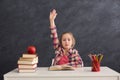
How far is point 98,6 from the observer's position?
325cm

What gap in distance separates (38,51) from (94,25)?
0.70m

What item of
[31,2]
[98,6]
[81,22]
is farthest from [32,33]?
[98,6]

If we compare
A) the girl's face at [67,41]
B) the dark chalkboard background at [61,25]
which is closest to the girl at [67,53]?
the girl's face at [67,41]

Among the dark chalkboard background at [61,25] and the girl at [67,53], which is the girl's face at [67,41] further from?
the dark chalkboard background at [61,25]

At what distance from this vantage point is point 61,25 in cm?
323

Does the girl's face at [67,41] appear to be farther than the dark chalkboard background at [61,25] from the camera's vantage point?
No

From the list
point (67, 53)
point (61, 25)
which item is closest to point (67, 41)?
point (67, 53)

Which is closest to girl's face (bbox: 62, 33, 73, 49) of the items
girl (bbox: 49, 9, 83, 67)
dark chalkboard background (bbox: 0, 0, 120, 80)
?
girl (bbox: 49, 9, 83, 67)

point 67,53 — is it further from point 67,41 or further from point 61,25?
point 61,25

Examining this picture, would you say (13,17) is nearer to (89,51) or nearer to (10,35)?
(10,35)

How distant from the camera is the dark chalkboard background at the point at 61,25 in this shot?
3.23 meters

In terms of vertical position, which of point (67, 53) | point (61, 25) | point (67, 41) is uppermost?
point (61, 25)

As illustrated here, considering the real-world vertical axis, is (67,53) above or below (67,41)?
below

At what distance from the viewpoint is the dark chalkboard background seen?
3.23m
